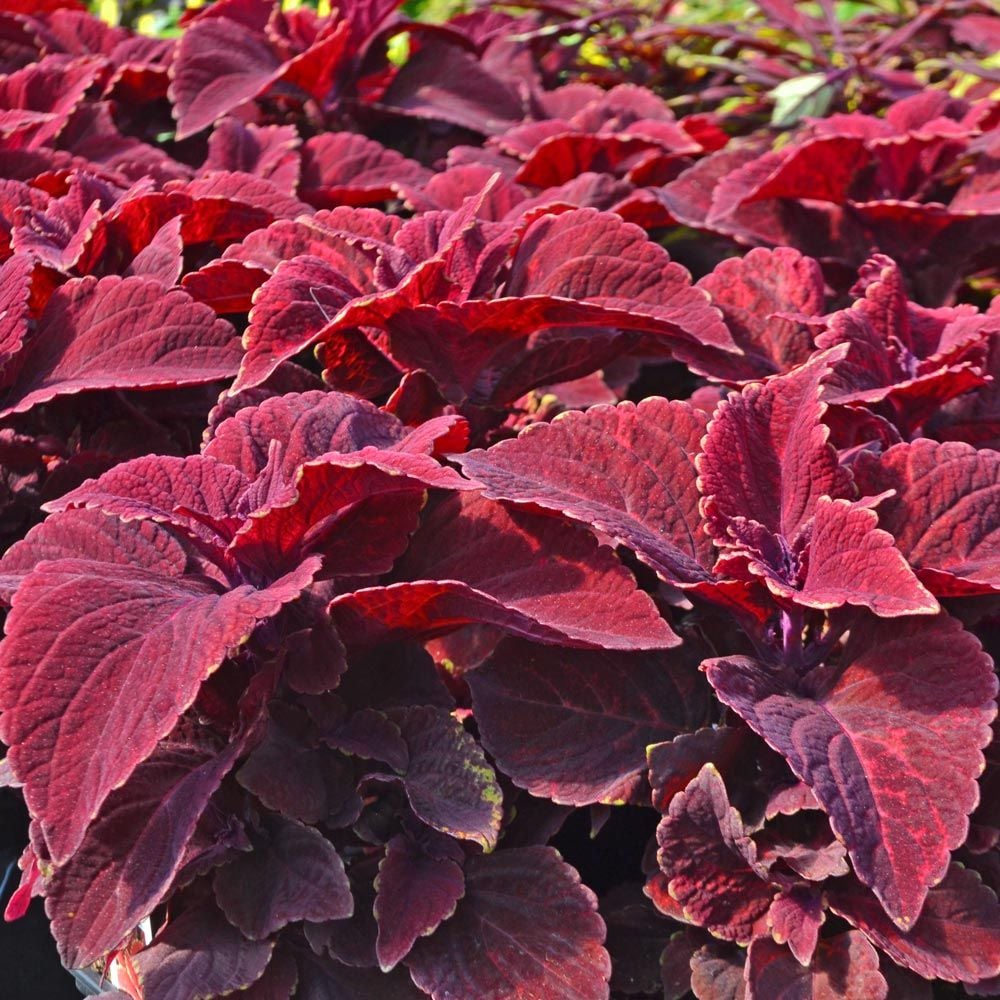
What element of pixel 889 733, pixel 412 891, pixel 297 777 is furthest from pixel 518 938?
pixel 889 733

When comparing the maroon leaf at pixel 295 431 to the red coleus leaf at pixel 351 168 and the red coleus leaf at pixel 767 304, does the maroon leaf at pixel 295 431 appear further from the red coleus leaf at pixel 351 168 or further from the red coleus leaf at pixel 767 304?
the red coleus leaf at pixel 351 168

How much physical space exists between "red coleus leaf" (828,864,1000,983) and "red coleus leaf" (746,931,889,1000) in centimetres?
2

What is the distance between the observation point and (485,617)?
856 millimetres

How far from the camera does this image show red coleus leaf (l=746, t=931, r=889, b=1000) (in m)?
0.81

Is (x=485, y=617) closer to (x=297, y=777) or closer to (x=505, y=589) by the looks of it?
(x=505, y=589)

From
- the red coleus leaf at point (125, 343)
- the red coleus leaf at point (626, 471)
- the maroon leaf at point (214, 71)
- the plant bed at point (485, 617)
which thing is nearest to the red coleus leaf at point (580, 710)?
the plant bed at point (485, 617)

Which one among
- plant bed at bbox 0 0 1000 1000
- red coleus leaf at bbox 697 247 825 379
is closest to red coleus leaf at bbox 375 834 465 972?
plant bed at bbox 0 0 1000 1000

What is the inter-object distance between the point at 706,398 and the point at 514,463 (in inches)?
15.2

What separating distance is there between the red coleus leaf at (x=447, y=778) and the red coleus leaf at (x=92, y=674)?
0.59 feet

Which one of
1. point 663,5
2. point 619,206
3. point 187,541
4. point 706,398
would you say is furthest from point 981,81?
point 187,541

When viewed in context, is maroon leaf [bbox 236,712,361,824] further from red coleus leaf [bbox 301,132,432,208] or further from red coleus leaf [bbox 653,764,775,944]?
red coleus leaf [bbox 301,132,432,208]

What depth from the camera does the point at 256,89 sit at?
1.52 metres

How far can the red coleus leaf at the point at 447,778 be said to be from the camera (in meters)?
0.83

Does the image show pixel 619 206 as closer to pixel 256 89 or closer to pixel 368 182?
pixel 368 182
